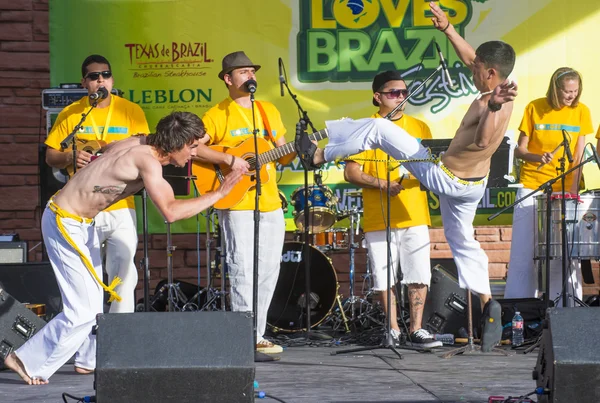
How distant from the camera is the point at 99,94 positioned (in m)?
7.54

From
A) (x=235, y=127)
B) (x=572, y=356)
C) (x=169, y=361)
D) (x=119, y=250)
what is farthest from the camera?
(x=235, y=127)

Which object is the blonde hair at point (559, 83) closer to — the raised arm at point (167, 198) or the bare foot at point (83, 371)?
the raised arm at point (167, 198)

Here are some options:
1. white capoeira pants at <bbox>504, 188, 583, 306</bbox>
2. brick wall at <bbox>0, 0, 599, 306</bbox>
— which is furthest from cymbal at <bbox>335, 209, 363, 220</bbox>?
white capoeira pants at <bbox>504, 188, 583, 306</bbox>

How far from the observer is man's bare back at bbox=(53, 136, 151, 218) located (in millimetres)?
6293

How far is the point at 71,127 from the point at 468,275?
3.12 metres

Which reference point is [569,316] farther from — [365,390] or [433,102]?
[433,102]

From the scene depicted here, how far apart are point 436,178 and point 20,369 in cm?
296

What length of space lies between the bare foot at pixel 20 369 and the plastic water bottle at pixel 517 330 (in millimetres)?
3802

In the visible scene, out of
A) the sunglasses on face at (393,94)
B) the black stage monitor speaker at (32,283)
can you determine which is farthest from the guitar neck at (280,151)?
the black stage monitor speaker at (32,283)

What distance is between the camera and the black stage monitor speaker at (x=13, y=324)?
7076 mm

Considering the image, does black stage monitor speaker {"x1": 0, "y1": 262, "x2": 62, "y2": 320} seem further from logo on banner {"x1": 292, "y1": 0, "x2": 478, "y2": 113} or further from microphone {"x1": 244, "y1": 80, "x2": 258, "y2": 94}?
logo on banner {"x1": 292, "y1": 0, "x2": 478, "y2": 113}

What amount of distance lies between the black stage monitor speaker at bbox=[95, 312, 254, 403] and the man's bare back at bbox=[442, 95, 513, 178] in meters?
2.57

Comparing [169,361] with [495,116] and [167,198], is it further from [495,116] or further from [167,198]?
[495,116]

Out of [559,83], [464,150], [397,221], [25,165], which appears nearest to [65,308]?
[464,150]
